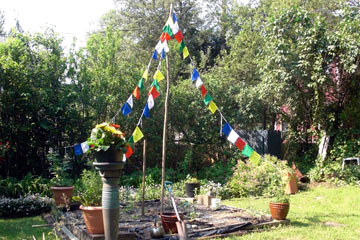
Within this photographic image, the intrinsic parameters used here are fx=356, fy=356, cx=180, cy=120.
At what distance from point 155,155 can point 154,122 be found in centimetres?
102

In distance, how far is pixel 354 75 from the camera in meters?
10.4

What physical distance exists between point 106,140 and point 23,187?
5055mm

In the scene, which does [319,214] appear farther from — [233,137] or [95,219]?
[95,219]

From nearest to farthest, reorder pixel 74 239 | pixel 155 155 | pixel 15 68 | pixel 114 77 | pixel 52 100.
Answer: pixel 74 239 < pixel 15 68 < pixel 52 100 < pixel 114 77 < pixel 155 155

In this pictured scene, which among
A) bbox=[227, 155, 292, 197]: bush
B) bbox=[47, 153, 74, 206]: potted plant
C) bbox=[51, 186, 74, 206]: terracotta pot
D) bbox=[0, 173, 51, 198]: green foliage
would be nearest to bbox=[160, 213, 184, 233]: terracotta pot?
bbox=[47, 153, 74, 206]: potted plant

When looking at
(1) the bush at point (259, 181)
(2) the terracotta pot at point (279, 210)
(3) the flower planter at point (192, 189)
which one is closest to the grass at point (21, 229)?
(3) the flower planter at point (192, 189)

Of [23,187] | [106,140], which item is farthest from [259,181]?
[106,140]

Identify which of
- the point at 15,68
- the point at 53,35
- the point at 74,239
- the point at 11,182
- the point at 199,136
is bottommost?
the point at 74,239

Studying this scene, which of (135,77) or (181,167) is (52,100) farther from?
(181,167)

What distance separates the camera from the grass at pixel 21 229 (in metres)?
5.28

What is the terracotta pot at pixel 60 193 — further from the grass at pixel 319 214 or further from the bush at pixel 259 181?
the bush at pixel 259 181

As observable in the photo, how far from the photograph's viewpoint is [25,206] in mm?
6863

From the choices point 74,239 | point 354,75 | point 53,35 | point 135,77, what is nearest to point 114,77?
point 135,77

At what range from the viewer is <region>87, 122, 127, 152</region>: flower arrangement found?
Answer: 337cm
